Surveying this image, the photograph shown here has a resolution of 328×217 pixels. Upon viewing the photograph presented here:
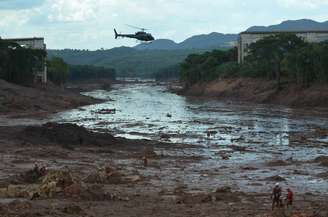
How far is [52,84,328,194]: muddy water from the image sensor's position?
102ft

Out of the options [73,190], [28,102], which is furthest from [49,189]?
[28,102]

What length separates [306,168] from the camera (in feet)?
113

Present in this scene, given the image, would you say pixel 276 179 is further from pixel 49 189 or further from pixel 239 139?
pixel 239 139

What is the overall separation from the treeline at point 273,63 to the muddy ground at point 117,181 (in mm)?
58094

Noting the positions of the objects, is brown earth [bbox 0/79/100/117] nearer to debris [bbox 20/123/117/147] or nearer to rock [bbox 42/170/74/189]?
debris [bbox 20/123/117/147]

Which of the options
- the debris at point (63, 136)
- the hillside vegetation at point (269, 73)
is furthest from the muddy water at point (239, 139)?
the hillside vegetation at point (269, 73)

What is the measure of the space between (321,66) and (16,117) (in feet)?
157

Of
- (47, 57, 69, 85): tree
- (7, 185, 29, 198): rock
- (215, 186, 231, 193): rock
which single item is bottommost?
(215, 186, 231, 193): rock

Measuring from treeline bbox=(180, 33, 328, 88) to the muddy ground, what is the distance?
5809cm

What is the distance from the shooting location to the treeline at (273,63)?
325 feet

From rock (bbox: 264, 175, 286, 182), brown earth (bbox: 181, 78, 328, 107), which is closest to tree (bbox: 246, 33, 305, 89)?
brown earth (bbox: 181, 78, 328, 107)

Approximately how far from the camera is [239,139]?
167 ft

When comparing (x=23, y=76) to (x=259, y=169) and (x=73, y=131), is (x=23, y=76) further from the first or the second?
(x=259, y=169)

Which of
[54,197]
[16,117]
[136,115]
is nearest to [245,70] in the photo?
[136,115]
